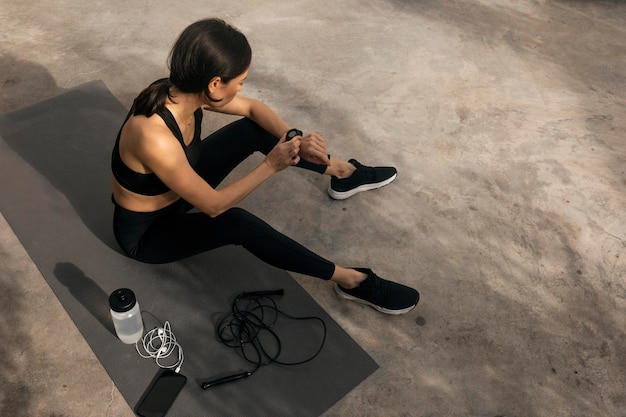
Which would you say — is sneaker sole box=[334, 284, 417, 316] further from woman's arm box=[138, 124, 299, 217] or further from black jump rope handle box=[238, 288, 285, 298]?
woman's arm box=[138, 124, 299, 217]

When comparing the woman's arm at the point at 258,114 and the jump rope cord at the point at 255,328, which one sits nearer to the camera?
the jump rope cord at the point at 255,328

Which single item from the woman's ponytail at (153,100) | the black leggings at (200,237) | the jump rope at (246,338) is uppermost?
the woman's ponytail at (153,100)

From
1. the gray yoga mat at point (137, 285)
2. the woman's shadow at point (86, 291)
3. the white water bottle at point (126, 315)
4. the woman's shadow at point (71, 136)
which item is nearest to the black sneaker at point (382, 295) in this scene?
the gray yoga mat at point (137, 285)

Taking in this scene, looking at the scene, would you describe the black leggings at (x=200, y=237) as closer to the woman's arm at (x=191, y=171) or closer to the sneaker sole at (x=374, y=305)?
the woman's arm at (x=191, y=171)

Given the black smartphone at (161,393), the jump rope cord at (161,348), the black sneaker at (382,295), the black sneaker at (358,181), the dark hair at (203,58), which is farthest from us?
the black sneaker at (358,181)

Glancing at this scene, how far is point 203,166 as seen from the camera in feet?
6.89

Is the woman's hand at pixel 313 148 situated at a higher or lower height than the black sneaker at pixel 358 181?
higher

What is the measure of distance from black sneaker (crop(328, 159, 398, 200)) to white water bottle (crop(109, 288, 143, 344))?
103cm

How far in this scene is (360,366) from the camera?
1.99 metres

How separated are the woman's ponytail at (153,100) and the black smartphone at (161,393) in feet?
2.85

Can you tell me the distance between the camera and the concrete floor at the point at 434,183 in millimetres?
1988

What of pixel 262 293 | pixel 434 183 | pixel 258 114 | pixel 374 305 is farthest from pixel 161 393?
pixel 434 183

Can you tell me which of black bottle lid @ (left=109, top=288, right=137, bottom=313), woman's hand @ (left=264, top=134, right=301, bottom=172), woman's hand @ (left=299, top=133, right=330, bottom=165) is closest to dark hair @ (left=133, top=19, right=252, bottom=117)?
woman's hand @ (left=264, top=134, right=301, bottom=172)

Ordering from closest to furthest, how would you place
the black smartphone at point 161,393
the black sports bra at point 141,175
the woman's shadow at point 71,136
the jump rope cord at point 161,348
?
the black sports bra at point 141,175, the black smartphone at point 161,393, the jump rope cord at point 161,348, the woman's shadow at point 71,136
